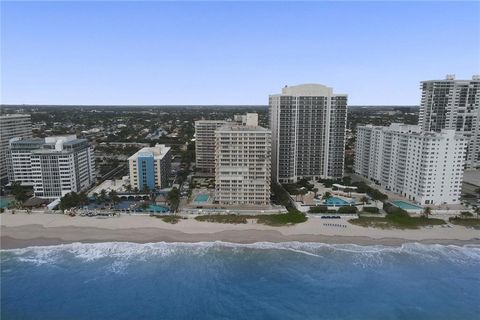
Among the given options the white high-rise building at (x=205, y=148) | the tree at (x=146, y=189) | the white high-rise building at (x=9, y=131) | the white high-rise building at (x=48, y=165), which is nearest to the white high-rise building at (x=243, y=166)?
the tree at (x=146, y=189)

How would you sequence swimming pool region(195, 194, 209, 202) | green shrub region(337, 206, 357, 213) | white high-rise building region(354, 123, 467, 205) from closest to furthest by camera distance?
1. green shrub region(337, 206, 357, 213)
2. white high-rise building region(354, 123, 467, 205)
3. swimming pool region(195, 194, 209, 202)

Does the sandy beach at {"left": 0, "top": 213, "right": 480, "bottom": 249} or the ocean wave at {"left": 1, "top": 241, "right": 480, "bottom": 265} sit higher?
the sandy beach at {"left": 0, "top": 213, "right": 480, "bottom": 249}

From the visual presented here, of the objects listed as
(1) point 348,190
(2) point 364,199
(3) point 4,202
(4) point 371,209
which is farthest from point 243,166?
(3) point 4,202

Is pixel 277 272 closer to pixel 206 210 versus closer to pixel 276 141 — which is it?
A: pixel 206 210

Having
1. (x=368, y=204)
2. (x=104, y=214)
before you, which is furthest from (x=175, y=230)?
(x=368, y=204)

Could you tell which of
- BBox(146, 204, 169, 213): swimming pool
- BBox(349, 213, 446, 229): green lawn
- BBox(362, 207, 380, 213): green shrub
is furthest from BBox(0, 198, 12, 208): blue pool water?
BBox(362, 207, 380, 213): green shrub

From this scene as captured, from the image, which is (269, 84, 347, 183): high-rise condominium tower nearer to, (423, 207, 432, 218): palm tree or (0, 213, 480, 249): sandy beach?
(423, 207, 432, 218): palm tree

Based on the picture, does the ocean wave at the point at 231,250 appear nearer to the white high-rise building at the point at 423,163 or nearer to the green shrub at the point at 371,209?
the green shrub at the point at 371,209
